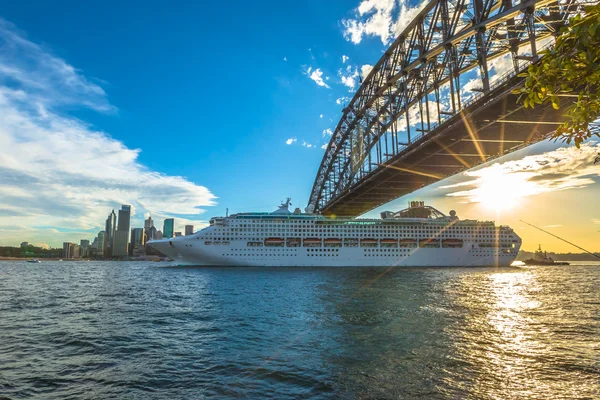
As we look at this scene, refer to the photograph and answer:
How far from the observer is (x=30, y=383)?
8.68 m

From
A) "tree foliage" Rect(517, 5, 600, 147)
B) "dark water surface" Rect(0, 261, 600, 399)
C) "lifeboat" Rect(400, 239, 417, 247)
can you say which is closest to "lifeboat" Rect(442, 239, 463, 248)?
Answer: "lifeboat" Rect(400, 239, 417, 247)

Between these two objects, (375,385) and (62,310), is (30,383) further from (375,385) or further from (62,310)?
(62,310)

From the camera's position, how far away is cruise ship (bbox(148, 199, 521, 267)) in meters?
65.8

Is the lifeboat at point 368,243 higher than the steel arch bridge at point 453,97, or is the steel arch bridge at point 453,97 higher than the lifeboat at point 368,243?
the steel arch bridge at point 453,97

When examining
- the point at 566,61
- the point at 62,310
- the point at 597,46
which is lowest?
the point at 62,310

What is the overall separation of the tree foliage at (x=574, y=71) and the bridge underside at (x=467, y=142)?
2757 centimetres

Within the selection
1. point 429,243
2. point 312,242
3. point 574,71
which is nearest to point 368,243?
point 312,242

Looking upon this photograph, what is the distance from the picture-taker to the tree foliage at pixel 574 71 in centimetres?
293

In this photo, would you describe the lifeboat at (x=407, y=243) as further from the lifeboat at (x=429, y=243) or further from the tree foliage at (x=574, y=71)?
the tree foliage at (x=574, y=71)

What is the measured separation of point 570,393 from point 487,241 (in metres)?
78.4

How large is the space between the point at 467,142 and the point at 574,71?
42.7 meters

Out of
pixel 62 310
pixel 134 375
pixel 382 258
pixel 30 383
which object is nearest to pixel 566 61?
pixel 134 375

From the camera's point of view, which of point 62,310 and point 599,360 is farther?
point 62,310

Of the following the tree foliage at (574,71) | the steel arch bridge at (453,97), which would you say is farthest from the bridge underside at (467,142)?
the tree foliage at (574,71)
